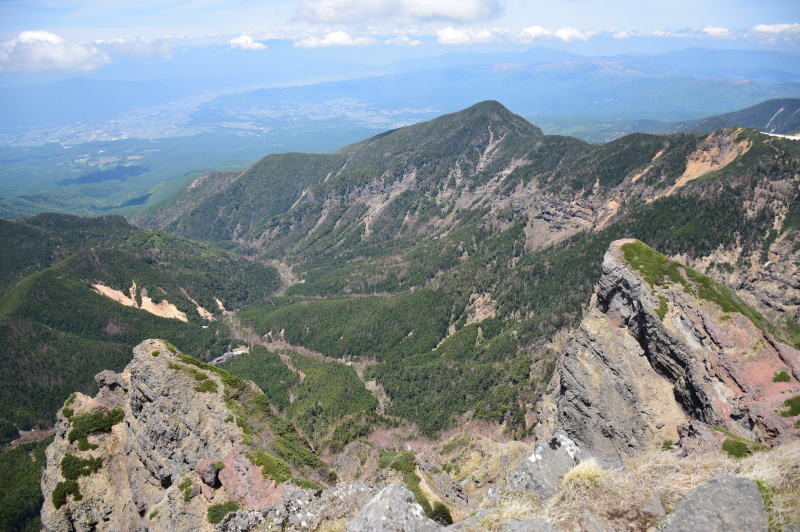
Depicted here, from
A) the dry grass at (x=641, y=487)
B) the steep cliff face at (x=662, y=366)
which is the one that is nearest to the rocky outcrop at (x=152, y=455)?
the dry grass at (x=641, y=487)

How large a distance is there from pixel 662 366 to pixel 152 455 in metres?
67.6

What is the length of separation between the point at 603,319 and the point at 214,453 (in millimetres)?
58249

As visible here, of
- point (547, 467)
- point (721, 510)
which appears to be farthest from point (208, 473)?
point (721, 510)

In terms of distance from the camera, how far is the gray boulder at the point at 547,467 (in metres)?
26.7

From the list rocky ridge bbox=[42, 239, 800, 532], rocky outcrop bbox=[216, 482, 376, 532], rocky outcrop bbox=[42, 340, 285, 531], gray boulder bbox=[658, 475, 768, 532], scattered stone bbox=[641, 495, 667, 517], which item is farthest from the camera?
rocky outcrop bbox=[42, 340, 285, 531]

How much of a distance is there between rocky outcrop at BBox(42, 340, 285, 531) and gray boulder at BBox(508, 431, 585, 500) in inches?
981

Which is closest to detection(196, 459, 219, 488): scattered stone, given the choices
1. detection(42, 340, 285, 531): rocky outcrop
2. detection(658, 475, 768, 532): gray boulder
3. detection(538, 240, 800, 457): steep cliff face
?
detection(42, 340, 285, 531): rocky outcrop

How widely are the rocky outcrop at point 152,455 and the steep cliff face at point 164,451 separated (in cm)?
11

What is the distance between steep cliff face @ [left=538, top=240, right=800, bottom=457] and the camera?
49406 millimetres

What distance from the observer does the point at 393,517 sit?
20.2 metres

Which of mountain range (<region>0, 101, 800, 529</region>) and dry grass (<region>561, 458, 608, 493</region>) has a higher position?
dry grass (<region>561, 458, 608, 493</region>)

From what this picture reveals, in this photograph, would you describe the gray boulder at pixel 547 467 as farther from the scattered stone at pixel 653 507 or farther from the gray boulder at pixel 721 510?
the gray boulder at pixel 721 510

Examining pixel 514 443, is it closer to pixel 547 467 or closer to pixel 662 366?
pixel 662 366

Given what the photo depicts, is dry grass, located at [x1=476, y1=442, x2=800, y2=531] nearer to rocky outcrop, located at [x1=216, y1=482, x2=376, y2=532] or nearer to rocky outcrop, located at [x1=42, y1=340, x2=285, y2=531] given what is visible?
rocky outcrop, located at [x1=216, y1=482, x2=376, y2=532]
